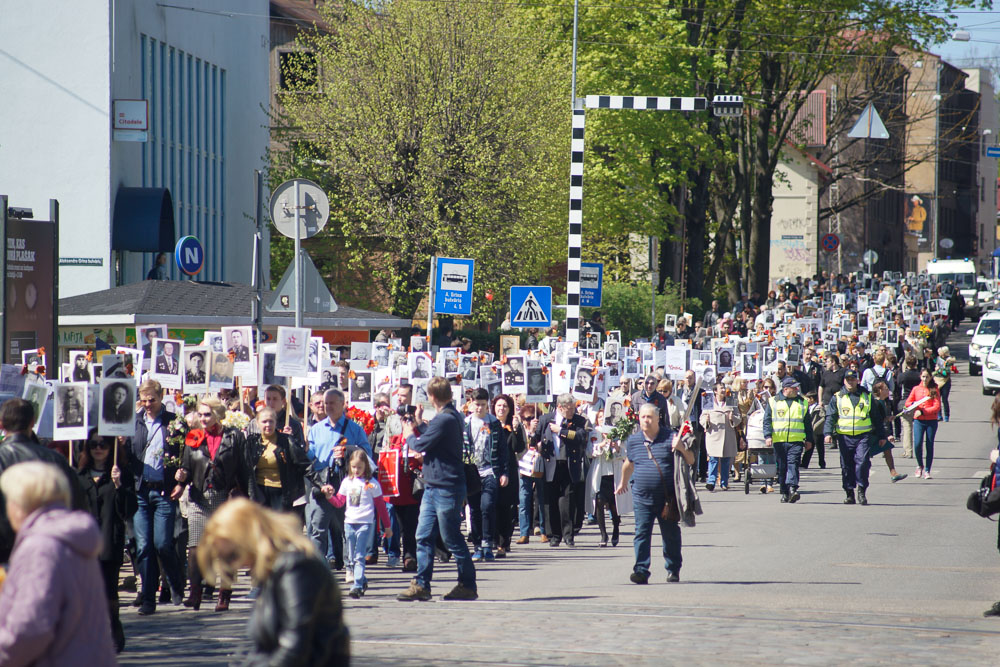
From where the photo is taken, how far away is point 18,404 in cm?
802

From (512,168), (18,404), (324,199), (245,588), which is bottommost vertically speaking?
(245,588)

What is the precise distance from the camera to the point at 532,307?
2247cm

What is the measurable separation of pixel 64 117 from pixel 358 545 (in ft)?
72.3

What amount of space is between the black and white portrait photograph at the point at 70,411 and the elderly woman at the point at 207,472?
85cm

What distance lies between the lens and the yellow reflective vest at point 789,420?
19000 mm

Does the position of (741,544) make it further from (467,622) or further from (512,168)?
(512,168)

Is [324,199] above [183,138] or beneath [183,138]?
beneath

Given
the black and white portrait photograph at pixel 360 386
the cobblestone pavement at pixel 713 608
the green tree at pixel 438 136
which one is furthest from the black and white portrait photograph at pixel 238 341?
the green tree at pixel 438 136

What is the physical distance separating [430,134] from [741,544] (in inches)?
870

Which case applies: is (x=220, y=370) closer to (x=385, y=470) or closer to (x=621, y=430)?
(x=385, y=470)

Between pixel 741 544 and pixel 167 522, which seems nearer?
pixel 167 522

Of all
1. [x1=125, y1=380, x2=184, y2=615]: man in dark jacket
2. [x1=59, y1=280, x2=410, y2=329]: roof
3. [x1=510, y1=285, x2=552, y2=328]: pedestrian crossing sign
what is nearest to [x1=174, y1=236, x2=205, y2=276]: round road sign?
[x1=59, y1=280, x2=410, y2=329]: roof

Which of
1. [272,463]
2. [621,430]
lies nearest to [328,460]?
[272,463]

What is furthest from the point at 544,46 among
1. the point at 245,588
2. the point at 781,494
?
the point at 245,588
